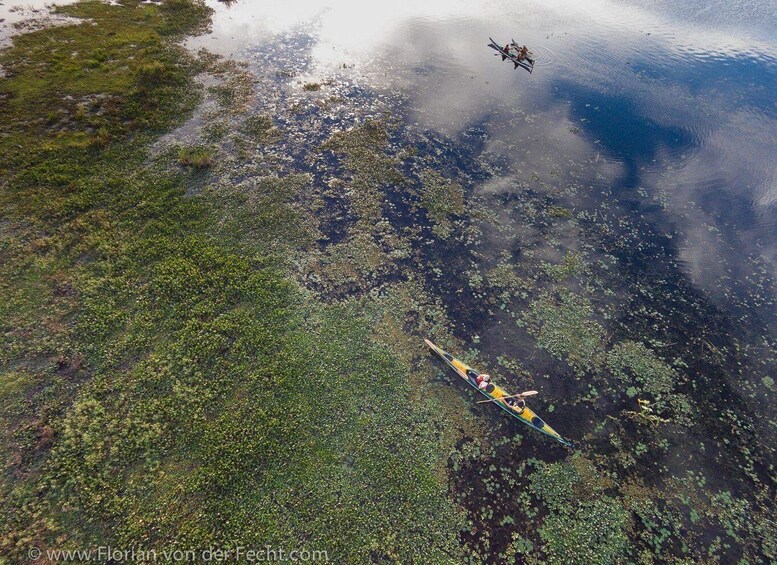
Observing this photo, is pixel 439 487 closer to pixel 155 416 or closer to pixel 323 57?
pixel 155 416

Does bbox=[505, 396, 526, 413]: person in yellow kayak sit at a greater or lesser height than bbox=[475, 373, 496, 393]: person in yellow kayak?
lesser

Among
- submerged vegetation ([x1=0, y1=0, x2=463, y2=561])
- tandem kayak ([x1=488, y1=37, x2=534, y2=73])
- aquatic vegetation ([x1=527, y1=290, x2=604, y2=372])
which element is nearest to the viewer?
submerged vegetation ([x1=0, y1=0, x2=463, y2=561])

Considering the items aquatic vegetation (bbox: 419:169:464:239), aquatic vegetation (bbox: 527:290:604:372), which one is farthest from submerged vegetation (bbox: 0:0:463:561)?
aquatic vegetation (bbox: 419:169:464:239)

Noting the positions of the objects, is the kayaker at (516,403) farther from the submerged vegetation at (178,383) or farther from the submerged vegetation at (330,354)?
the submerged vegetation at (178,383)

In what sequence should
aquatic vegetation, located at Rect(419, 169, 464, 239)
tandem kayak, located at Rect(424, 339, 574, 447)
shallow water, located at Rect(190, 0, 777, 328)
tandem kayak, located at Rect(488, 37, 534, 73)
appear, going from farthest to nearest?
tandem kayak, located at Rect(488, 37, 534, 73)
shallow water, located at Rect(190, 0, 777, 328)
aquatic vegetation, located at Rect(419, 169, 464, 239)
tandem kayak, located at Rect(424, 339, 574, 447)

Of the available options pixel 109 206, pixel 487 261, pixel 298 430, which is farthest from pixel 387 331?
pixel 109 206

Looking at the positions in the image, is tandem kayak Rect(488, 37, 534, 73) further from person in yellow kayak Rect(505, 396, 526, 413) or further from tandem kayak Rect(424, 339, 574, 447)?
person in yellow kayak Rect(505, 396, 526, 413)
